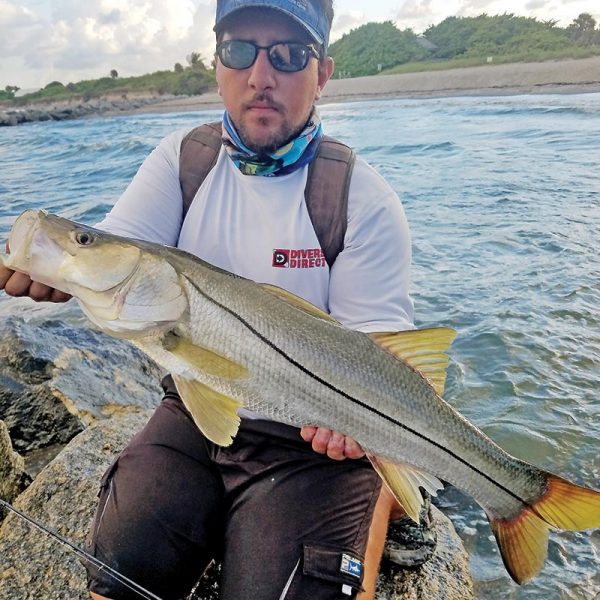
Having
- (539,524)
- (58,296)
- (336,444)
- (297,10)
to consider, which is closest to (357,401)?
(336,444)

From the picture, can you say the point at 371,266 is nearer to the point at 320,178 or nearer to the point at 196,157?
the point at 320,178

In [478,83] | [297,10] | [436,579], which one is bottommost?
[478,83]

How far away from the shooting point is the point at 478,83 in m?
44.8

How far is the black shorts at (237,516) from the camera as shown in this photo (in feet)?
7.17

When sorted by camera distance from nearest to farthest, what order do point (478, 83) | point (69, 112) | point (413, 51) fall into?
point (478, 83) → point (69, 112) → point (413, 51)

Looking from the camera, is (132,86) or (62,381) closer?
(62,381)

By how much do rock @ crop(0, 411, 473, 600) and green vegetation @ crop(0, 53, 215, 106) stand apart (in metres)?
79.6

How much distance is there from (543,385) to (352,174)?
3.15 metres

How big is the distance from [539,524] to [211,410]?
1.30 m

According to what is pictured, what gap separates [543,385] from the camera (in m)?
4.97

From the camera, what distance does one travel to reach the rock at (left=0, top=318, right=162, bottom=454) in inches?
158

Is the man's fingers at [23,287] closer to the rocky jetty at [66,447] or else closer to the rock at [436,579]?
the rocky jetty at [66,447]

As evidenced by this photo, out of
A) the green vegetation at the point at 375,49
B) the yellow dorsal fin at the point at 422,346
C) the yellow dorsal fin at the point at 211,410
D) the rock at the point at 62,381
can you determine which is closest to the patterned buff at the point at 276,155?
the yellow dorsal fin at the point at 422,346

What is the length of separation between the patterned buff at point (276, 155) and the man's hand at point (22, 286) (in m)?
1.07
